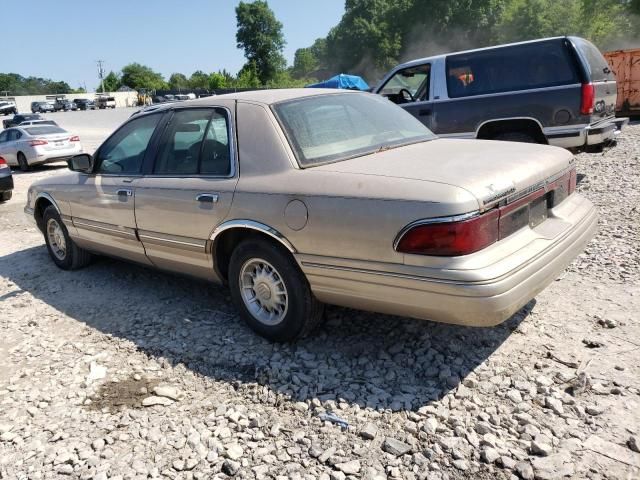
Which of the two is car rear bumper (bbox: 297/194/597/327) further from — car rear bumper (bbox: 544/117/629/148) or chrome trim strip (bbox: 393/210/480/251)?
car rear bumper (bbox: 544/117/629/148)

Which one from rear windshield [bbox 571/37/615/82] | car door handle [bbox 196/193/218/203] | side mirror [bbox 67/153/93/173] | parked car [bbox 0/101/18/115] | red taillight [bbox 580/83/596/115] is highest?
parked car [bbox 0/101/18/115]

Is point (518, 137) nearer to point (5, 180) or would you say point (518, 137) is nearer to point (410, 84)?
point (410, 84)

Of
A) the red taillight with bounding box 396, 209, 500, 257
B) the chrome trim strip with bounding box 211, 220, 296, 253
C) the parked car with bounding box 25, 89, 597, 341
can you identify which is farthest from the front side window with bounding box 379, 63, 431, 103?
the red taillight with bounding box 396, 209, 500, 257

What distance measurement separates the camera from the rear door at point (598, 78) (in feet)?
22.1

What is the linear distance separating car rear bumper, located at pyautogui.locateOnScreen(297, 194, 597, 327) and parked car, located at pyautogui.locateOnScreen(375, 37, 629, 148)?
415 centimetres

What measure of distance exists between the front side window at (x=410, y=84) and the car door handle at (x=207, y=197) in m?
5.36

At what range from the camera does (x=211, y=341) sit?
373cm

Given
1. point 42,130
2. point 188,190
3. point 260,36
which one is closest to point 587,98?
point 188,190

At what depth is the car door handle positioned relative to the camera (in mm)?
3531

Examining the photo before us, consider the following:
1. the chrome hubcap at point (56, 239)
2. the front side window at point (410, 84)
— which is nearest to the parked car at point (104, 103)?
the front side window at point (410, 84)

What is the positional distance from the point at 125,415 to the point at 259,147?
1.80 meters

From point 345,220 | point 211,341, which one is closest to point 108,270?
point 211,341

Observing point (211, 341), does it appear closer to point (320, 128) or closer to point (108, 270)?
point (320, 128)

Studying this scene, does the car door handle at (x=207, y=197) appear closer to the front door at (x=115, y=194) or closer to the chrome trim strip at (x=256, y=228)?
the chrome trim strip at (x=256, y=228)
